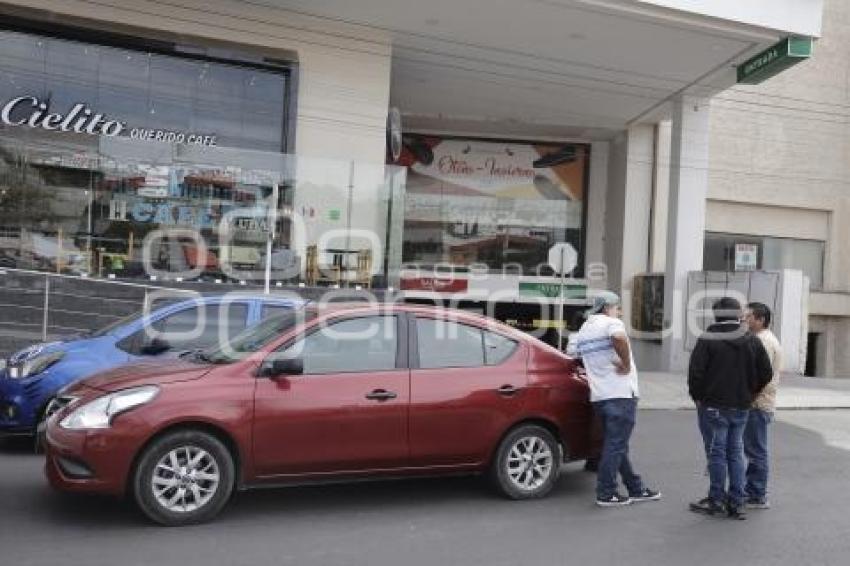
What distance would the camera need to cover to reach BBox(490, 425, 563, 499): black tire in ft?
24.0

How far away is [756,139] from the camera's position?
28.3 metres

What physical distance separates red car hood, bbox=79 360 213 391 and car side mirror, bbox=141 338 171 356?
1.71 metres

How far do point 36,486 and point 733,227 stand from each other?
25.2m

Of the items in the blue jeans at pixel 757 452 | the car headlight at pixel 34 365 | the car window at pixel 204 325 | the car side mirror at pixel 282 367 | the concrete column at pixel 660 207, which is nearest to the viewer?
the car side mirror at pixel 282 367

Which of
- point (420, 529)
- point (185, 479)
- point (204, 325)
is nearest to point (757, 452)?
point (420, 529)

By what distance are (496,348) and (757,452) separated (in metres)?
2.34

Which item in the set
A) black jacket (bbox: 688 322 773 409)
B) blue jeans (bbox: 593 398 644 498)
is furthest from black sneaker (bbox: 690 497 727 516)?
black jacket (bbox: 688 322 773 409)

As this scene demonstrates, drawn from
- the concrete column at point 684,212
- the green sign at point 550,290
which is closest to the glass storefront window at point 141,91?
the concrete column at point 684,212

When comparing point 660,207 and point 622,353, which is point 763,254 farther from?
point 622,353

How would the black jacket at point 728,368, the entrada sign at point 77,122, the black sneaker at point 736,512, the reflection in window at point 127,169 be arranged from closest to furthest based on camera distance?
the black jacket at point 728,368 → the black sneaker at point 736,512 → the reflection in window at point 127,169 → the entrada sign at point 77,122

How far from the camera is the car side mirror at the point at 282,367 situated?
6500 mm

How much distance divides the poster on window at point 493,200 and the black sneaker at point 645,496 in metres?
20.9

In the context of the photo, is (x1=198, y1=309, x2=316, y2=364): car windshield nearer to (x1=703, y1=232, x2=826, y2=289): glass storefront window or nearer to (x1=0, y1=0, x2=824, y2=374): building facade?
(x1=0, y1=0, x2=824, y2=374): building facade

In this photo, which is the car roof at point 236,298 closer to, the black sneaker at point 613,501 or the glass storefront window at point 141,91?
the black sneaker at point 613,501
